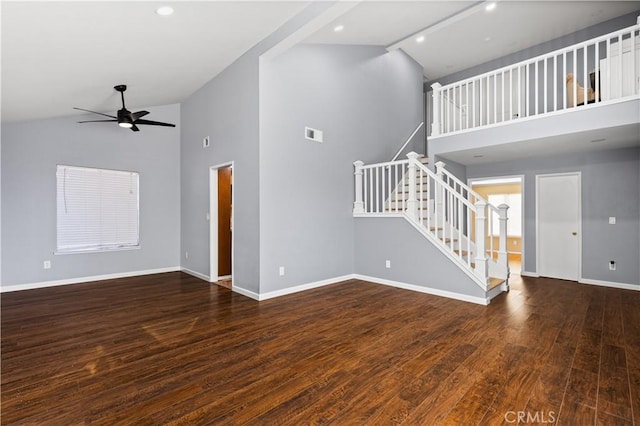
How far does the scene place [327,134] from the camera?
5312 millimetres

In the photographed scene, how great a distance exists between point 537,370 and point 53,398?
3451 millimetres

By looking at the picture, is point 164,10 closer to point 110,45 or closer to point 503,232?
point 110,45

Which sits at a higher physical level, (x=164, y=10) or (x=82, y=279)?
(x=164, y=10)

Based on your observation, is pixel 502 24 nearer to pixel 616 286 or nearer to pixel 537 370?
pixel 616 286

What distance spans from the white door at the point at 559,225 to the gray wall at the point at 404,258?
9.57ft

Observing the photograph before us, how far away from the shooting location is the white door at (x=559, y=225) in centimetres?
567

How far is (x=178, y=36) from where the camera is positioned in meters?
3.42

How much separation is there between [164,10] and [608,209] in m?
7.08

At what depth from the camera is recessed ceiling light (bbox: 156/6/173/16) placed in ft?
9.16

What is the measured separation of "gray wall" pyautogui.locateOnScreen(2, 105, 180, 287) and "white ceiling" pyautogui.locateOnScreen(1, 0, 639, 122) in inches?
18.7

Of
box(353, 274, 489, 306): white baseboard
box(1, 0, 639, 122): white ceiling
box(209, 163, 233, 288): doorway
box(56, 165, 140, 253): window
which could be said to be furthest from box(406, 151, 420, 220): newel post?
box(56, 165, 140, 253): window

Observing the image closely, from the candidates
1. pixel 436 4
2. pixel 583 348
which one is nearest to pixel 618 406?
pixel 583 348

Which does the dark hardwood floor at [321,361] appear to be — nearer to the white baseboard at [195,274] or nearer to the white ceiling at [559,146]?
the white baseboard at [195,274]

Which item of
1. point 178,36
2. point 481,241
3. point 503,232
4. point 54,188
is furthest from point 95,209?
point 503,232
